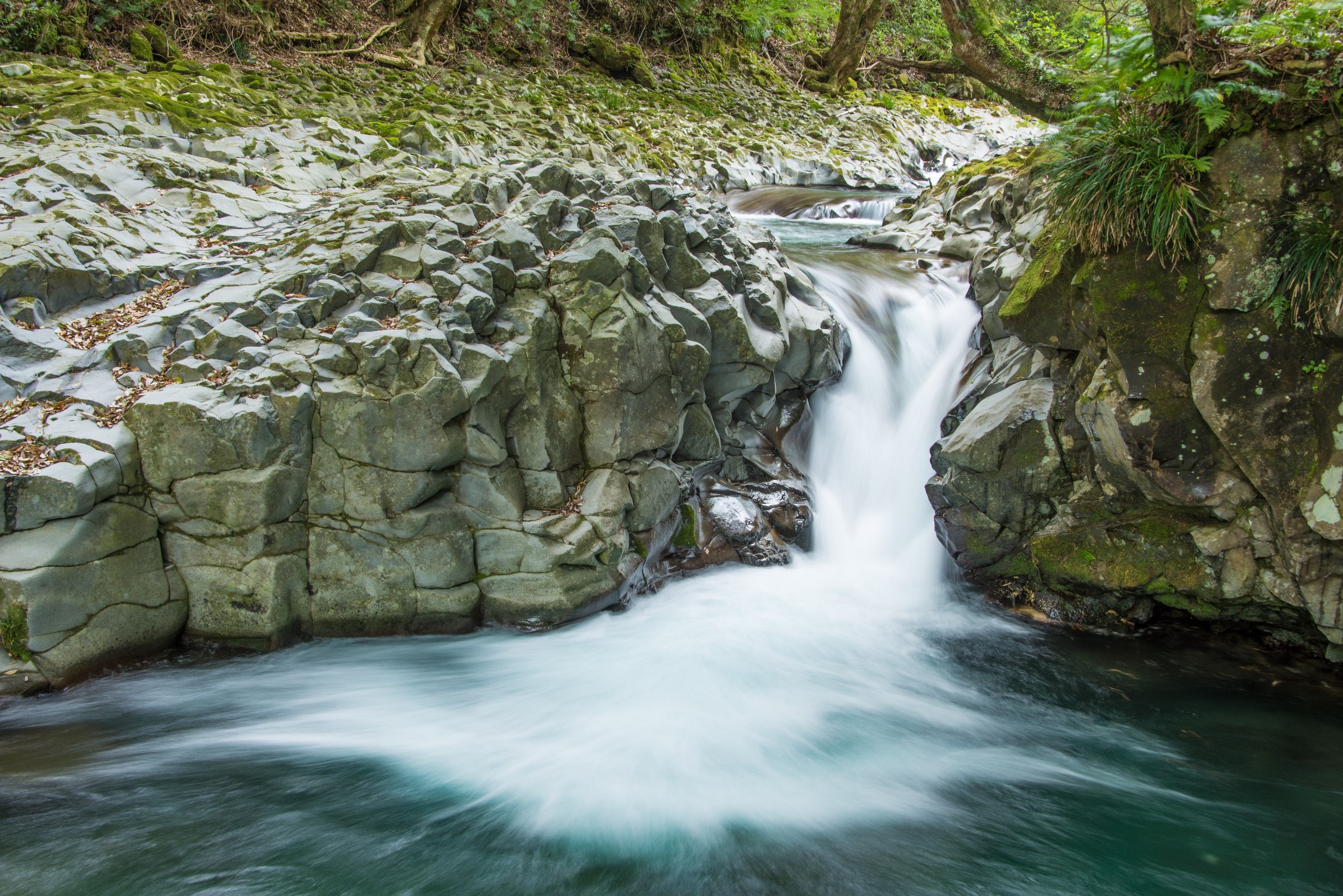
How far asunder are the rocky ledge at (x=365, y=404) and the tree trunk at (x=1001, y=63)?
2.79 metres

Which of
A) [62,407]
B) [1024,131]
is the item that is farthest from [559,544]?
[1024,131]

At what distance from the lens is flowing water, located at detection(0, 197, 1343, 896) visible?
3904mm

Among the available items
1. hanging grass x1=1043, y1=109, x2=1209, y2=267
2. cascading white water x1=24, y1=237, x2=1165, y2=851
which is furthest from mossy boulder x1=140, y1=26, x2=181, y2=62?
hanging grass x1=1043, y1=109, x2=1209, y2=267

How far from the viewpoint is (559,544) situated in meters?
5.94

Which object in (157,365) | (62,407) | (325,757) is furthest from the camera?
(157,365)

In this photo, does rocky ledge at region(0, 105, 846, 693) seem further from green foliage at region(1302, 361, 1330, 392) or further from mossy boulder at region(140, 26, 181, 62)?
mossy boulder at region(140, 26, 181, 62)

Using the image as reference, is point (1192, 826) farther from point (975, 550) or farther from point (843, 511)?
point (843, 511)

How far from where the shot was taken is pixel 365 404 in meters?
5.37

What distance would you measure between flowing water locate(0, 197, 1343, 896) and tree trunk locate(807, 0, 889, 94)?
2171 cm

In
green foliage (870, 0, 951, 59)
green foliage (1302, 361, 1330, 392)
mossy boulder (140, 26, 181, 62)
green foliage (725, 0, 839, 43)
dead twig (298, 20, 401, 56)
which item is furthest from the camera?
green foliage (870, 0, 951, 59)

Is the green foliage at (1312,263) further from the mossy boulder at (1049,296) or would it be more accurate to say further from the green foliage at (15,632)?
the green foliage at (15,632)

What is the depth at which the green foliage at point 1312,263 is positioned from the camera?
470 centimetres

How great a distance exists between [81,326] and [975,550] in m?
7.69

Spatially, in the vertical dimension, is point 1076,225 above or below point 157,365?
above
